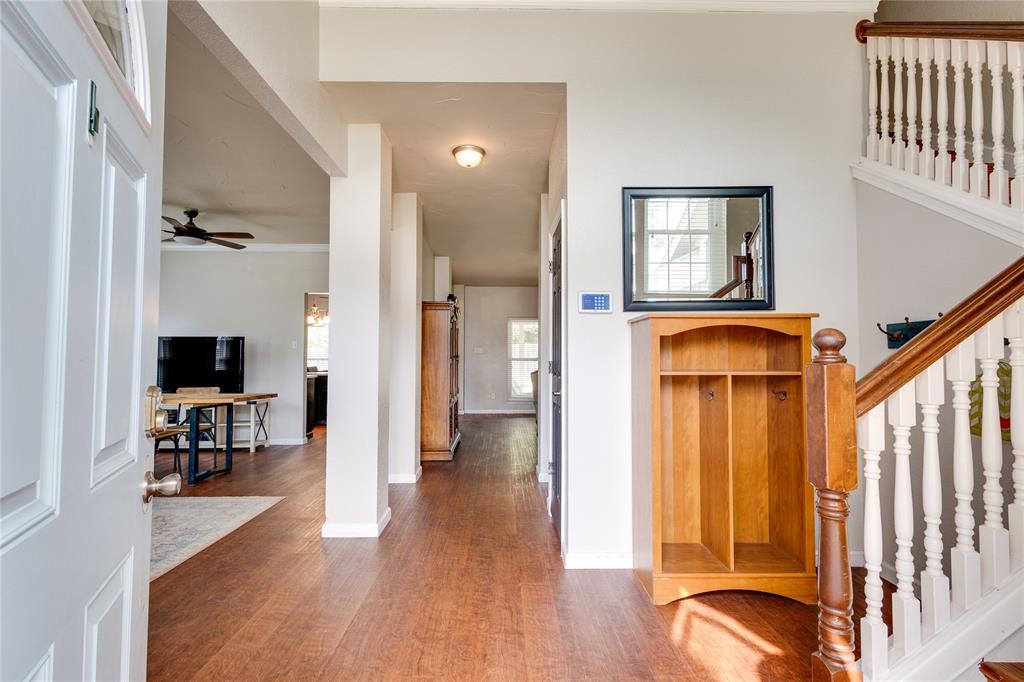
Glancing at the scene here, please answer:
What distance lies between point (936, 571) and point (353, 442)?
268 centimetres

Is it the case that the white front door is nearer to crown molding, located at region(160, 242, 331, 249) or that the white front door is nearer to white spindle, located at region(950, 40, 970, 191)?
white spindle, located at region(950, 40, 970, 191)

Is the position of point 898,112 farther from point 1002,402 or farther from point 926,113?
point 1002,402

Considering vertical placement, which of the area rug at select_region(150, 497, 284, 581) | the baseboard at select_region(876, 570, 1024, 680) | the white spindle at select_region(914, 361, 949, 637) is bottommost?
the area rug at select_region(150, 497, 284, 581)

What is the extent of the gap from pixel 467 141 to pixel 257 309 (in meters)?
4.47

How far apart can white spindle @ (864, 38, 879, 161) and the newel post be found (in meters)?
1.82

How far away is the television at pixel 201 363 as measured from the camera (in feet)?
20.3

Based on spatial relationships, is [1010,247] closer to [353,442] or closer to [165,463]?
[353,442]

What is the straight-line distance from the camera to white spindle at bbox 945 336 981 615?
1.38 metres

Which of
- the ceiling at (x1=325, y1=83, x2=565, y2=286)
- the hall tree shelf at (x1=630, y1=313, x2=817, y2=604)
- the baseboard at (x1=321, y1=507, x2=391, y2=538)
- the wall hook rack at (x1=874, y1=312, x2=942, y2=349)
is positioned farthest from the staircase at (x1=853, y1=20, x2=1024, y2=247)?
the baseboard at (x1=321, y1=507, x2=391, y2=538)

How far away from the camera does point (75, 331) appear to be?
0.63 metres

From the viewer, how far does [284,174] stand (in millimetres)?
4266

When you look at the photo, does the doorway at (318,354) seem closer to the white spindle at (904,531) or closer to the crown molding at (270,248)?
the crown molding at (270,248)

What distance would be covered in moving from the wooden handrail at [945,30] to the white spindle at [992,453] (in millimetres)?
1428

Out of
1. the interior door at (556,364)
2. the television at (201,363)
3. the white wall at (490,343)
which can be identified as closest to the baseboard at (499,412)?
the white wall at (490,343)
